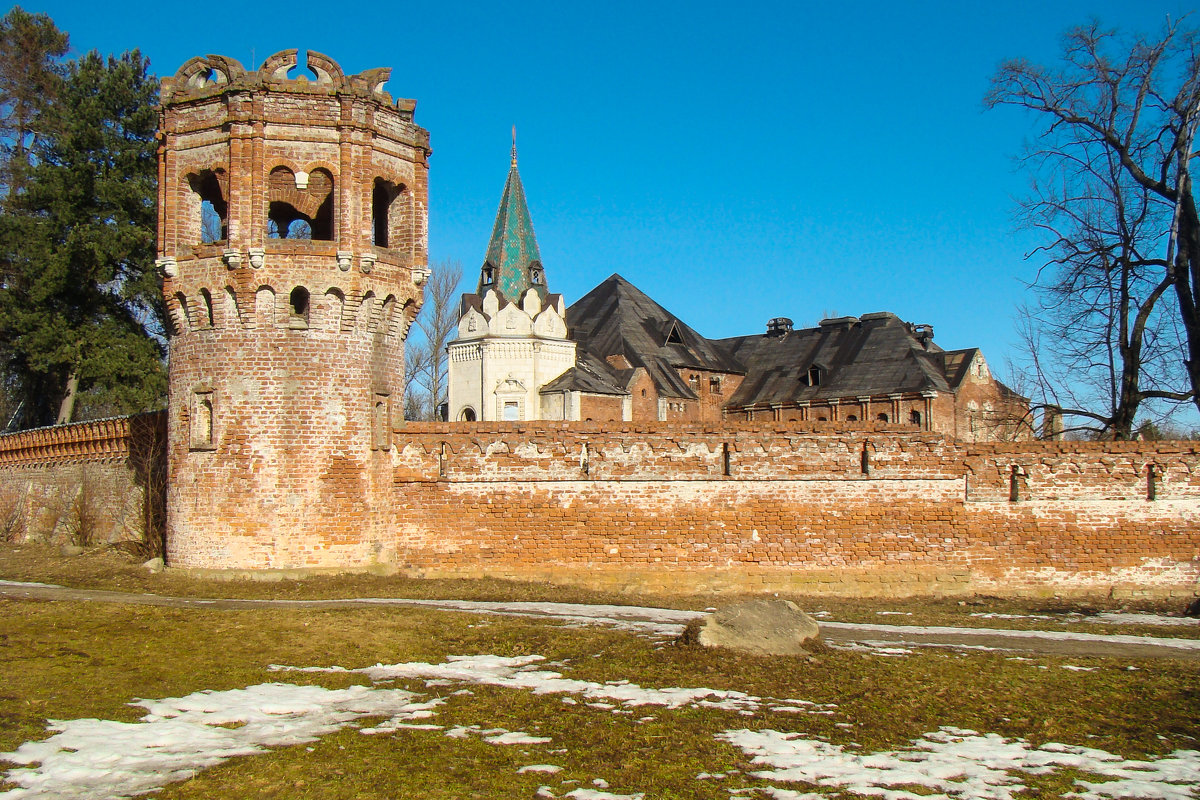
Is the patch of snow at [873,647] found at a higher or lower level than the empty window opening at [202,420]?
lower

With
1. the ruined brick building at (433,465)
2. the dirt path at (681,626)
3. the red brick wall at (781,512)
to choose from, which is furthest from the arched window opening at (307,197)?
the dirt path at (681,626)

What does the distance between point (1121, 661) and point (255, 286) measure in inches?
539

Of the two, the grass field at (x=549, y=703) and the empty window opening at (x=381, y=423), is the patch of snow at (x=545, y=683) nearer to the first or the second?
the grass field at (x=549, y=703)

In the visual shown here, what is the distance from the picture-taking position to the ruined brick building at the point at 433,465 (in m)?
16.6

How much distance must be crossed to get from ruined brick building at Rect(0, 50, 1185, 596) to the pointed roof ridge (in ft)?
39.5

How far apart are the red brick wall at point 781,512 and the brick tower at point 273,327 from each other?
130cm

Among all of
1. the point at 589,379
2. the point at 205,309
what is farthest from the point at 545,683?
the point at 589,379

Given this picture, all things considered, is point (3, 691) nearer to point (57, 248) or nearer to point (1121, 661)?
point (1121, 661)

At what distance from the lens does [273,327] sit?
16656mm

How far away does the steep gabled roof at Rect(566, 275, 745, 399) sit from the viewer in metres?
37.2

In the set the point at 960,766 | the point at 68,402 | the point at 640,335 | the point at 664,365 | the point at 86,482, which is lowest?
the point at 960,766

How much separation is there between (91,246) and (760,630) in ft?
81.9

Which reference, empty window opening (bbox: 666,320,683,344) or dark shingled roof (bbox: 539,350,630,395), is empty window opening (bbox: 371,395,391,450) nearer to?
dark shingled roof (bbox: 539,350,630,395)

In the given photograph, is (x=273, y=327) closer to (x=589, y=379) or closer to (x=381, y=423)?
(x=381, y=423)
